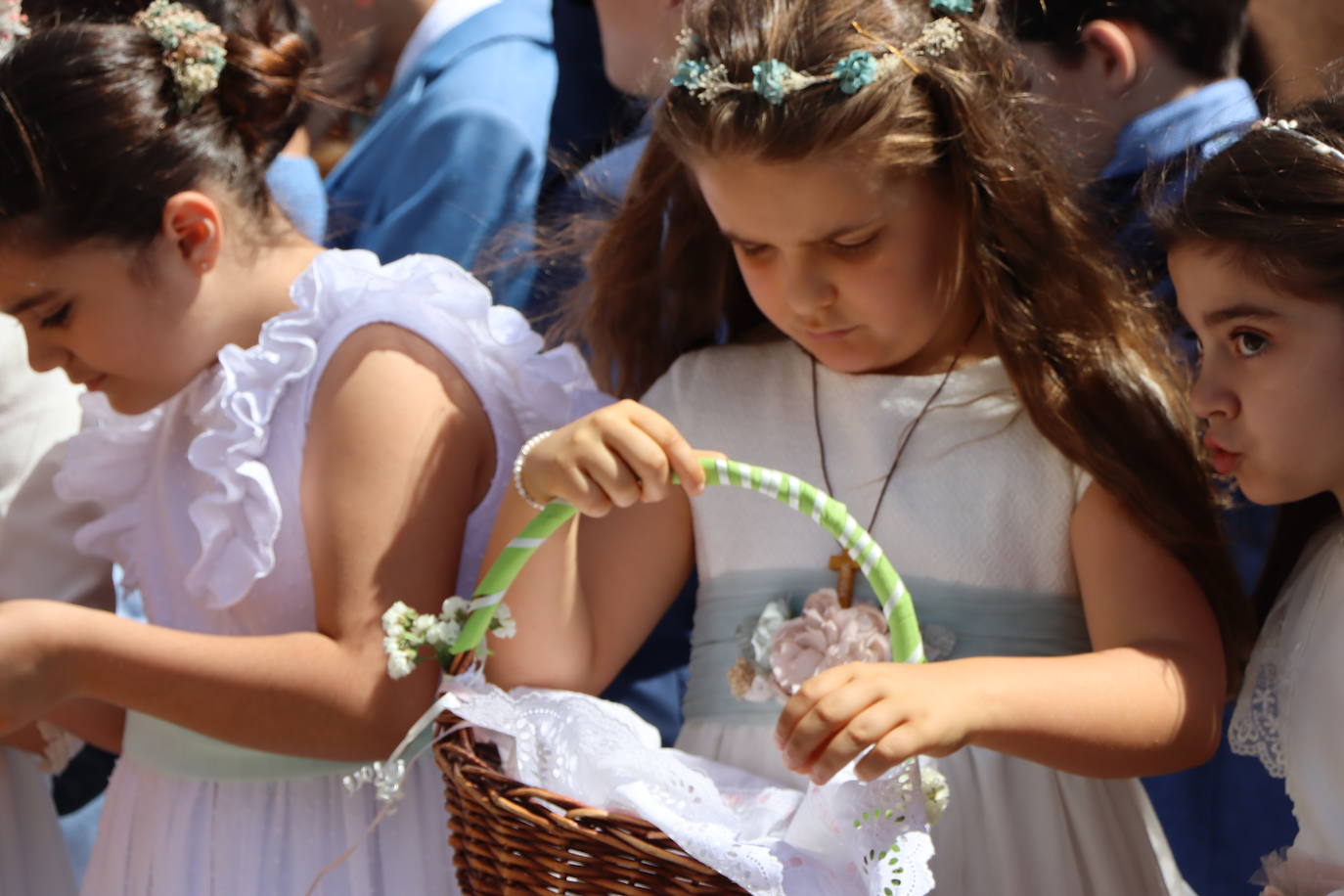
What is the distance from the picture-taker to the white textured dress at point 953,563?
1811 millimetres

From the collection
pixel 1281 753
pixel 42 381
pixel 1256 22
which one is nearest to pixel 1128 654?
pixel 1281 753

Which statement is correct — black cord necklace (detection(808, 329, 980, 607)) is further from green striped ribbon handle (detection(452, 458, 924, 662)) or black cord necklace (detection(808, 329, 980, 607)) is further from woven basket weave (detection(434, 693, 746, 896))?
woven basket weave (detection(434, 693, 746, 896))

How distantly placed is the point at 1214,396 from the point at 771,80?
647mm

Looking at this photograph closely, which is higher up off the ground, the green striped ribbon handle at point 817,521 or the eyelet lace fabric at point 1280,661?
the green striped ribbon handle at point 817,521

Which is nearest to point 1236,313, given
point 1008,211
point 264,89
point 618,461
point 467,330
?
point 1008,211

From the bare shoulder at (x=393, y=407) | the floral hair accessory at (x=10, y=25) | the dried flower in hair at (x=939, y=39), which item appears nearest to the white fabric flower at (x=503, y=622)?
the bare shoulder at (x=393, y=407)

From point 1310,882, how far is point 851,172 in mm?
964

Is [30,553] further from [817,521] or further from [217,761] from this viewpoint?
[817,521]

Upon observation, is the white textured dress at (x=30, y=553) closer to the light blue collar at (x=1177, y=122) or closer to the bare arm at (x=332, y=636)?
the bare arm at (x=332, y=636)

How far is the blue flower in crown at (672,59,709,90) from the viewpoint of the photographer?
1.86m

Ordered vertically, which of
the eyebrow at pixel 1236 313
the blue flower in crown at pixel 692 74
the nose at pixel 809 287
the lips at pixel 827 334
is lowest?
the lips at pixel 827 334

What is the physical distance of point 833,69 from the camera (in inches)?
70.9

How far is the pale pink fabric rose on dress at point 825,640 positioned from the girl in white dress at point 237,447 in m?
0.49

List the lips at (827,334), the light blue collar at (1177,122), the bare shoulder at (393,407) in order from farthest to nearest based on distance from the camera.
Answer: the light blue collar at (1177,122), the bare shoulder at (393,407), the lips at (827,334)
